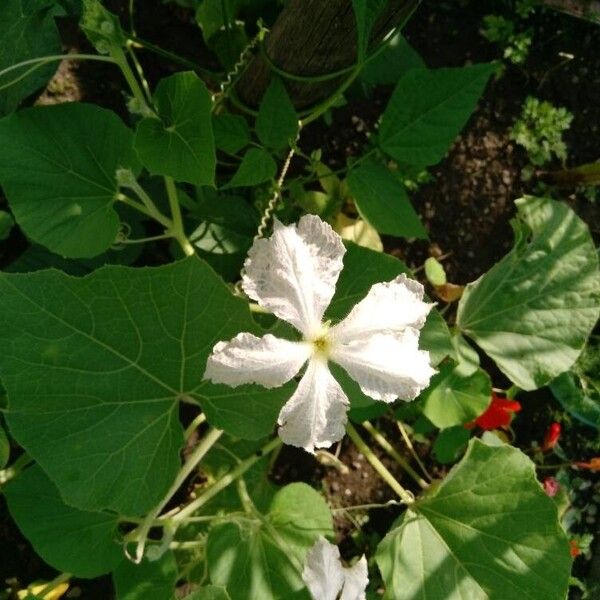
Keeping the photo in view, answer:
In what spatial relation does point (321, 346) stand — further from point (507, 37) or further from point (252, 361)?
point (507, 37)

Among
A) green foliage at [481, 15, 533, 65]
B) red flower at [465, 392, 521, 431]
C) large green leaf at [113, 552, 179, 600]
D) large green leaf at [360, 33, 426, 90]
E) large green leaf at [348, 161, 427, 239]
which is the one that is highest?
green foliage at [481, 15, 533, 65]

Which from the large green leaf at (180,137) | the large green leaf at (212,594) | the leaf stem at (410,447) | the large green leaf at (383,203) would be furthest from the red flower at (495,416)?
the large green leaf at (180,137)

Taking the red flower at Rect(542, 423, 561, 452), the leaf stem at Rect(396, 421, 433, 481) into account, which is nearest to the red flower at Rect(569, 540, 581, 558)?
the red flower at Rect(542, 423, 561, 452)

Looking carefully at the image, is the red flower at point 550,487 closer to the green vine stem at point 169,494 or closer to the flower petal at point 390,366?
the green vine stem at point 169,494

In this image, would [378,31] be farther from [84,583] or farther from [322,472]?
[84,583]

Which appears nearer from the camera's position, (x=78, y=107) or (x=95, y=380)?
(x=95, y=380)

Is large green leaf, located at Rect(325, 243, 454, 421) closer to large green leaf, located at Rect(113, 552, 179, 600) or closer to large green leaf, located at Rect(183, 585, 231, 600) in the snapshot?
large green leaf, located at Rect(183, 585, 231, 600)

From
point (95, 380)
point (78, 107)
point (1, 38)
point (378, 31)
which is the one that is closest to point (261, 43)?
point (378, 31)
